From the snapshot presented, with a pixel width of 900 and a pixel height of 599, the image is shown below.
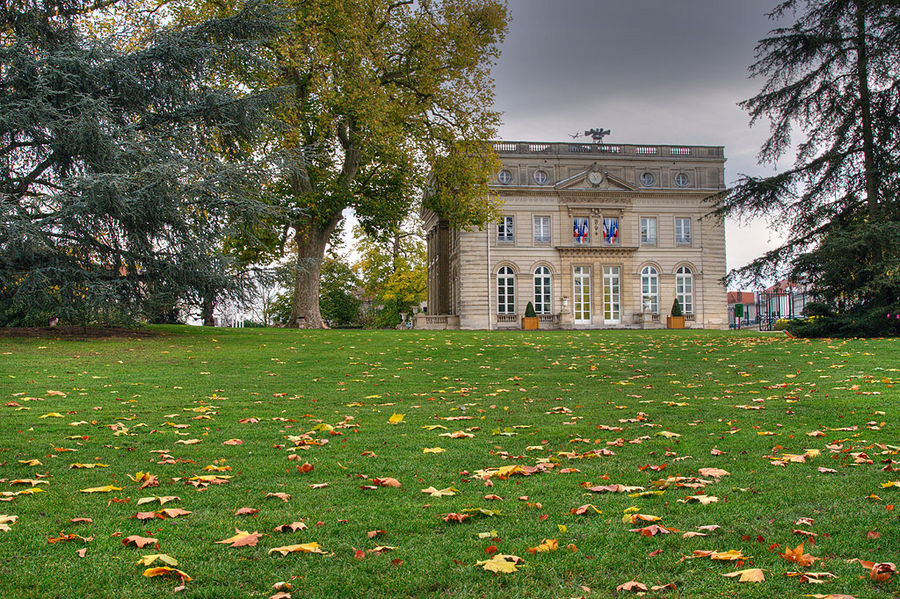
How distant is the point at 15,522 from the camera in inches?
171

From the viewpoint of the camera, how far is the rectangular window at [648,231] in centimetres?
4756

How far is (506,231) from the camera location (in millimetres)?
46375

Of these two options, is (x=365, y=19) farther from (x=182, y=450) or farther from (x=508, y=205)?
(x=182, y=450)

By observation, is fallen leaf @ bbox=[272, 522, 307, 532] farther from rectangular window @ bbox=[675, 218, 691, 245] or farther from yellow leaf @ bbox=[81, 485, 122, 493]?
rectangular window @ bbox=[675, 218, 691, 245]

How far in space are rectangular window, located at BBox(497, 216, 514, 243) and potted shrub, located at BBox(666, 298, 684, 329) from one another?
1095 centimetres

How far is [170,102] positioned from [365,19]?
11.0m

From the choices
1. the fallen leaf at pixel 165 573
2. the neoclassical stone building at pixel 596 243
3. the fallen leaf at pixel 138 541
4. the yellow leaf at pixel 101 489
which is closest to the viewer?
the fallen leaf at pixel 165 573

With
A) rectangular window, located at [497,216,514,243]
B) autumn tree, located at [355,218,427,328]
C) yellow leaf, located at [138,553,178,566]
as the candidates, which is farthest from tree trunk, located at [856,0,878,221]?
autumn tree, located at [355,218,427,328]

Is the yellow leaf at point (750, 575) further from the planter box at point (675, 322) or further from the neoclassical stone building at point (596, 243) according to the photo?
the planter box at point (675, 322)

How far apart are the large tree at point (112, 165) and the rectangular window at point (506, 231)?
26.4m

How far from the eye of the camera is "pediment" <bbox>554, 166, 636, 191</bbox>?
1816 inches

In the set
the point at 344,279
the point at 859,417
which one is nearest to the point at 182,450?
the point at 859,417

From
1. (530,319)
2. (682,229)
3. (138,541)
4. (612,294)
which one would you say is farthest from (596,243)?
(138,541)

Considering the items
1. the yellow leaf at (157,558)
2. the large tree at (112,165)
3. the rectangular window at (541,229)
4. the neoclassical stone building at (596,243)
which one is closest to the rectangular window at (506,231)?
the neoclassical stone building at (596,243)
